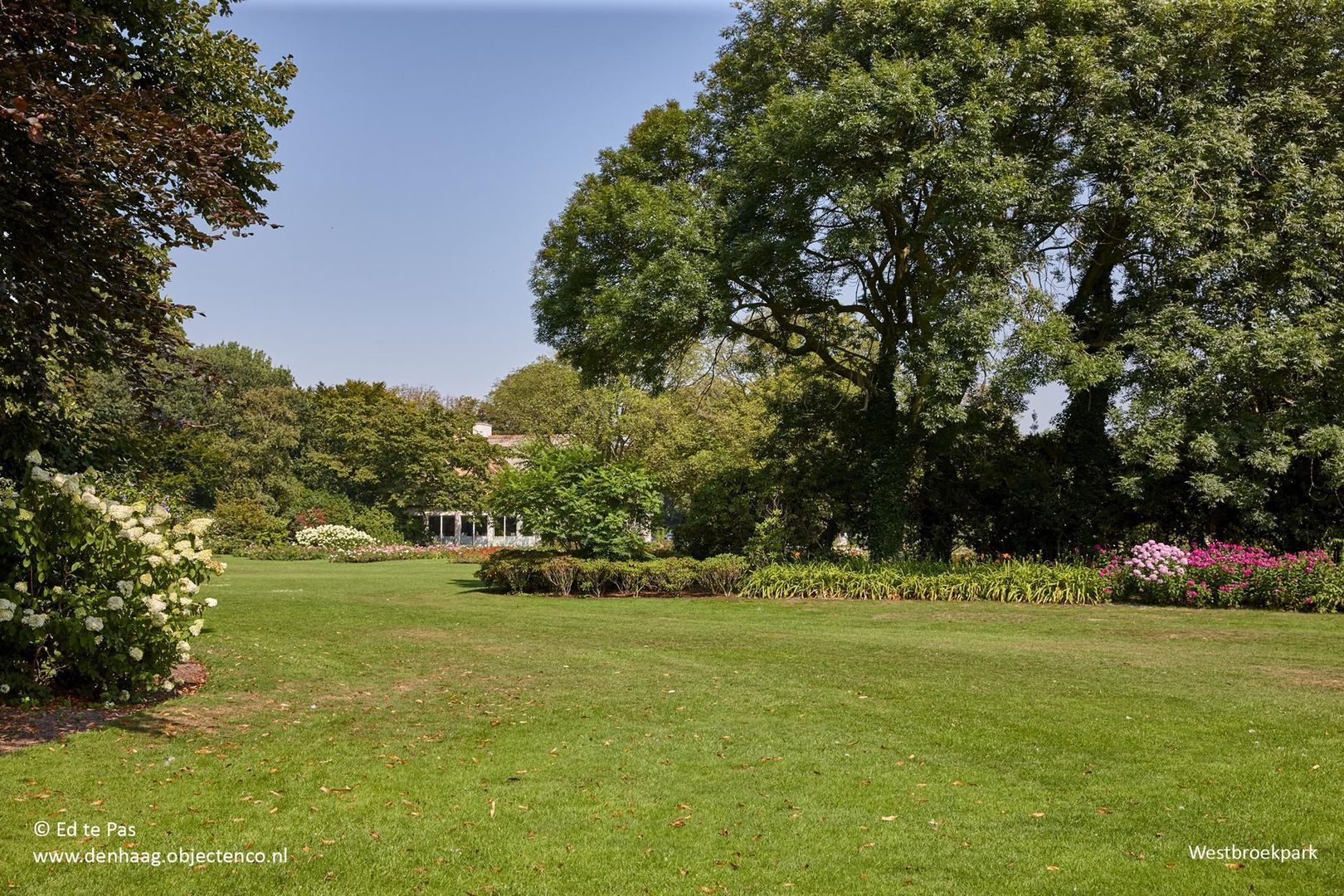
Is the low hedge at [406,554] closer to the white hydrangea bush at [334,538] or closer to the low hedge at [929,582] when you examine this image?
the white hydrangea bush at [334,538]

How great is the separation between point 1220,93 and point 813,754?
16949 millimetres

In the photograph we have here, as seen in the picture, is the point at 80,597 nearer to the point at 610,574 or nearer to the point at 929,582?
the point at 610,574

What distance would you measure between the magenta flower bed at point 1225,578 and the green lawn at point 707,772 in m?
4.64

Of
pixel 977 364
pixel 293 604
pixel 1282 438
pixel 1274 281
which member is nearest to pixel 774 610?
pixel 977 364

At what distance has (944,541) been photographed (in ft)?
71.7

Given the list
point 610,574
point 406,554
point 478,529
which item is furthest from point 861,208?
point 478,529

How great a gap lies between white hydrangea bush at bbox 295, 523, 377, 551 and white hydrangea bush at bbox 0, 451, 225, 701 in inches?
1184

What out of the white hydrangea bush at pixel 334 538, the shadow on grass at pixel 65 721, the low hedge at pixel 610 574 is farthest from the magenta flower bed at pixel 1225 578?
the white hydrangea bush at pixel 334 538

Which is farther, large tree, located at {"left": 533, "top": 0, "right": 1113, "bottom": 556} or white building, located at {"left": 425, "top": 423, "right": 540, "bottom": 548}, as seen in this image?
white building, located at {"left": 425, "top": 423, "right": 540, "bottom": 548}

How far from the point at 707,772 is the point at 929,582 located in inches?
525

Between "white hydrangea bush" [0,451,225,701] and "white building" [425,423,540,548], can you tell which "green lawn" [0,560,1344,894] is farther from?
"white building" [425,423,540,548]

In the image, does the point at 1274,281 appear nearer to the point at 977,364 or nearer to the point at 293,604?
the point at 977,364

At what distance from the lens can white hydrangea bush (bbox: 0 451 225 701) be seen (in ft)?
22.4

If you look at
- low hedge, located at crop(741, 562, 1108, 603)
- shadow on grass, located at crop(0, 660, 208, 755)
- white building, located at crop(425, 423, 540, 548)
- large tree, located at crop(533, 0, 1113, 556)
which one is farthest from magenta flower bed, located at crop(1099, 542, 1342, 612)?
white building, located at crop(425, 423, 540, 548)
